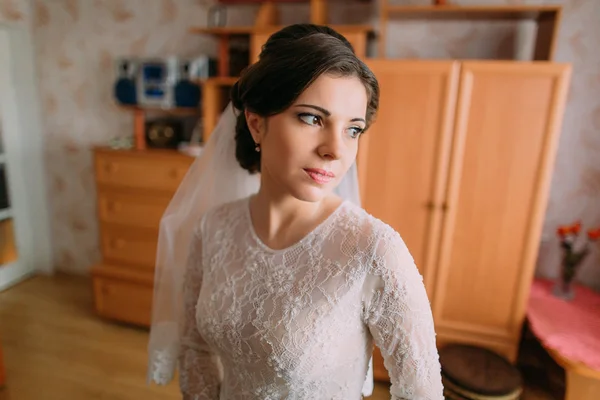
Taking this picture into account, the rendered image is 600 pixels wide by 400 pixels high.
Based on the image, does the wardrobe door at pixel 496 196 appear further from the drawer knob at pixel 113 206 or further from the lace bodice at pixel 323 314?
the drawer knob at pixel 113 206

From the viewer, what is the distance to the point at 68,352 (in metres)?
2.40

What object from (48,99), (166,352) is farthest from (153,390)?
(48,99)

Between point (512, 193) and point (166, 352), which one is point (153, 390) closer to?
point (166, 352)

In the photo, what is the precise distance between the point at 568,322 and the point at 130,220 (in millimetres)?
2474

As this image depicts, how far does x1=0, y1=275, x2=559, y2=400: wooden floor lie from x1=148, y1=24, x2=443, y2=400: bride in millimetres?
1284

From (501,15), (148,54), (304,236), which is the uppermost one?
(501,15)

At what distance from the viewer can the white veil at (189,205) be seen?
1.16 m

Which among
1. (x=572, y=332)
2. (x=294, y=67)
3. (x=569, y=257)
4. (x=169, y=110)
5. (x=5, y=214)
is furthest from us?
(x=5, y=214)

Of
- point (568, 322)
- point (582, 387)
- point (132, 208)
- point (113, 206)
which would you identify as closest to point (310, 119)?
point (582, 387)

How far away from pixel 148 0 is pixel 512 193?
2550 mm

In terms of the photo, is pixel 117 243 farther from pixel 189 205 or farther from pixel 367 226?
pixel 367 226

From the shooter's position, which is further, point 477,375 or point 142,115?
point 142,115

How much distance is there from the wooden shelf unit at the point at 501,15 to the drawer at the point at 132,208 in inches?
62.0

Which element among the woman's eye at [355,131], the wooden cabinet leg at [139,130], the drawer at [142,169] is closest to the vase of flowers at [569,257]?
the woman's eye at [355,131]
